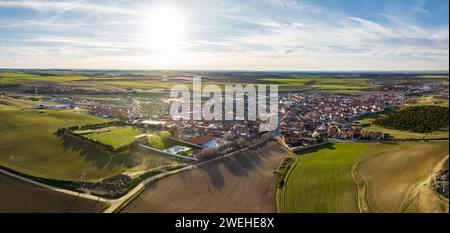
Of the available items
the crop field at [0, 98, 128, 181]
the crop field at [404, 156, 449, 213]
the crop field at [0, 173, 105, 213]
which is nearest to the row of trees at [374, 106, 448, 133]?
the crop field at [404, 156, 449, 213]

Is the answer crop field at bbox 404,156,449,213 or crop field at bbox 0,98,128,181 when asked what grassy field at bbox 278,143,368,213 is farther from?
crop field at bbox 0,98,128,181

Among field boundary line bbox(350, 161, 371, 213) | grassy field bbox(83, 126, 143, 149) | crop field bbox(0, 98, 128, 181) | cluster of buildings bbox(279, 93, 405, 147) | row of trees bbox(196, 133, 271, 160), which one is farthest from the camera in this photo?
cluster of buildings bbox(279, 93, 405, 147)

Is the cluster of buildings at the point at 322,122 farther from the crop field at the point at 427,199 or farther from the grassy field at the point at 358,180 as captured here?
the crop field at the point at 427,199

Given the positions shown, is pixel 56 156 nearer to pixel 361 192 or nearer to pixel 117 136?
pixel 117 136

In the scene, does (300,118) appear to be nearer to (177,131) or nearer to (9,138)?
(177,131)

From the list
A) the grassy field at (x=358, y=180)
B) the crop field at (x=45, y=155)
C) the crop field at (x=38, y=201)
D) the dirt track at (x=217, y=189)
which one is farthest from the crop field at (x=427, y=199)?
the crop field at (x=45, y=155)

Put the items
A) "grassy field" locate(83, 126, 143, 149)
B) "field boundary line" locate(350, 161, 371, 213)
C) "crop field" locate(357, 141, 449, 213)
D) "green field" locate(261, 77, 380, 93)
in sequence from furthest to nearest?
"green field" locate(261, 77, 380, 93), "grassy field" locate(83, 126, 143, 149), "field boundary line" locate(350, 161, 371, 213), "crop field" locate(357, 141, 449, 213)

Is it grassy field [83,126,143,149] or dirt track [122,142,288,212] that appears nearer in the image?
dirt track [122,142,288,212]
